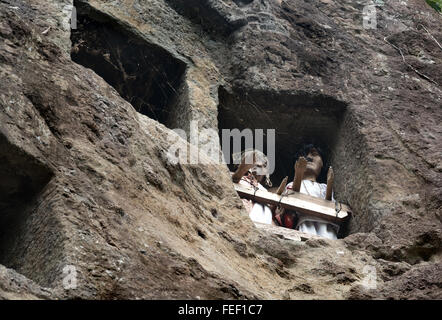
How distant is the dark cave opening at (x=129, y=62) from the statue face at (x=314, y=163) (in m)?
1.51

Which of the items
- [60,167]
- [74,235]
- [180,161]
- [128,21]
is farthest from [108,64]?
[74,235]

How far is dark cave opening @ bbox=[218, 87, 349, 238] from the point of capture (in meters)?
7.17

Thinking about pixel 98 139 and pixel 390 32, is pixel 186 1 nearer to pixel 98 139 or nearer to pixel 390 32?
pixel 390 32

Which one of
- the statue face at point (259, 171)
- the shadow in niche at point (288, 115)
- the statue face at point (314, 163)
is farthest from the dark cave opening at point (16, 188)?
the statue face at point (314, 163)

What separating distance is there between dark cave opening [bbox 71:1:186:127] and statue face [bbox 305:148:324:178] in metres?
1.51

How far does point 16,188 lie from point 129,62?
3.65m

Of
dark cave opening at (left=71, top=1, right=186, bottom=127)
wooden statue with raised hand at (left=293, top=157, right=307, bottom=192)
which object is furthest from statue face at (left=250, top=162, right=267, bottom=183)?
dark cave opening at (left=71, top=1, right=186, bottom=127)

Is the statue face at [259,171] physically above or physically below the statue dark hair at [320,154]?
below

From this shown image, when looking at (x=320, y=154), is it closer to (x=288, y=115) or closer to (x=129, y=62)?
(x=288, y=115)

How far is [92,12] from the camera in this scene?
683 centimetres

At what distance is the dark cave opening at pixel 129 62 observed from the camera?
680cm

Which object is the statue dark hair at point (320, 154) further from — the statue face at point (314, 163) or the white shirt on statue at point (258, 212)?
the white shirt on statue at point (258, 212)
